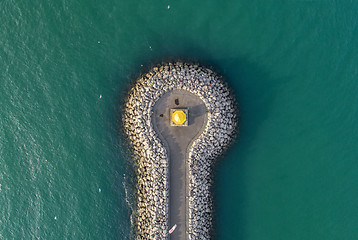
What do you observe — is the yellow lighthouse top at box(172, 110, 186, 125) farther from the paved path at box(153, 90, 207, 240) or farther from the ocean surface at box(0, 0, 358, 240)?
the ocean surface at box(0, 0, 358, 240)

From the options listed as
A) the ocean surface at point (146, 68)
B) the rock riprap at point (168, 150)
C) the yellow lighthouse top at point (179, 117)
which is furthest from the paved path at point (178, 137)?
the ocean surface at point (146, 68)

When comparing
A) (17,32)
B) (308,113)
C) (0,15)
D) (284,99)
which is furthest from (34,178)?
(308,113)

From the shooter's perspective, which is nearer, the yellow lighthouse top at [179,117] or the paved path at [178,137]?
the yellow lighthouse top at [179,117]

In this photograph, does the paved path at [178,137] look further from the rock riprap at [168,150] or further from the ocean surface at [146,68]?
the ocean surface at [146,68]

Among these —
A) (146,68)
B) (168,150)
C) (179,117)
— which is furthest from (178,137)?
(146,68)

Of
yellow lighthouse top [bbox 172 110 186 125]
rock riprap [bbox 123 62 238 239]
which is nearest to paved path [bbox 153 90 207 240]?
Result: rock riprap [bbox 123 62 238 239]

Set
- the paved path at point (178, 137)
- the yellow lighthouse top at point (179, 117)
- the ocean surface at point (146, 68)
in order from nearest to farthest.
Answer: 1. the yellow lighthouse top at point (179, 117)
2. the paved path at point (178, 137)
3. the ocean surface at point (146, 68)
